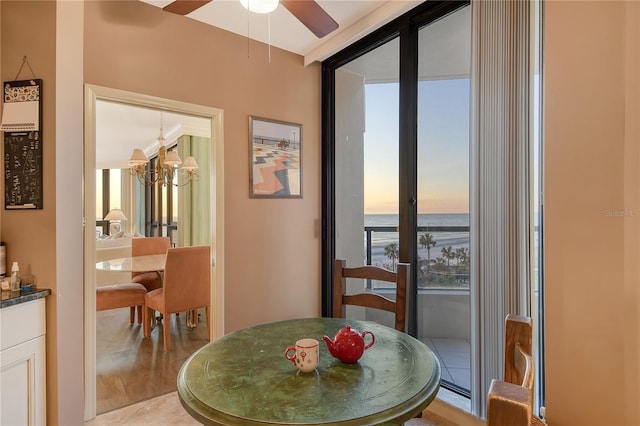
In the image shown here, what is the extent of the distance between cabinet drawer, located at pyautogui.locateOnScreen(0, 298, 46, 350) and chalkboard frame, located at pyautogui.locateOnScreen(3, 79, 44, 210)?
512mm

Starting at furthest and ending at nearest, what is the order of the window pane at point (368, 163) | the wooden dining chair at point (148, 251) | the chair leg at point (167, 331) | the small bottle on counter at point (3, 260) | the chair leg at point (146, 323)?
1. the wooden dining chair at point (148, 251)
2. the chair leg at point (146, 323)
3. the chair leg at point (167, 331)
4. the window pane at point (368, 163)
5. the small bottle on counter at point (3, 260)

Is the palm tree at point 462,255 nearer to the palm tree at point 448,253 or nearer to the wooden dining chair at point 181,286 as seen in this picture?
the palm tree at point 448,253

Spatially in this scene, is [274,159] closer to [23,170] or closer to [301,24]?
[301,24]

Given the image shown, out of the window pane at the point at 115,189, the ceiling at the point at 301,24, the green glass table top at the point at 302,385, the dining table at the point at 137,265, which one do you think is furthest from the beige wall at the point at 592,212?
the window pane at the point at 115,189

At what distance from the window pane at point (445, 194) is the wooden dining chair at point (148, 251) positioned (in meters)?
3.17

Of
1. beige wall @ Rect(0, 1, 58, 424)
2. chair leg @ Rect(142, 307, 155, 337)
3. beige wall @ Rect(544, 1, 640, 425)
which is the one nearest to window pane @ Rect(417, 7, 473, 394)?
beige wall @ Rect(544, 1, 640, 425)

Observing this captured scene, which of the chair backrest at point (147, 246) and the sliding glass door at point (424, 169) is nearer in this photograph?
the sliding glass door at point (424, 169)

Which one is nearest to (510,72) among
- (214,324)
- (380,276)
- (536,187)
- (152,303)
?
(536,187)

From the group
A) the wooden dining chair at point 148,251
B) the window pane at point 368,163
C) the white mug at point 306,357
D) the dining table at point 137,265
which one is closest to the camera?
the white mug at point 306,357

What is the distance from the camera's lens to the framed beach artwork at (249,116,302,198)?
278 cm

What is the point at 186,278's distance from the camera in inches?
131

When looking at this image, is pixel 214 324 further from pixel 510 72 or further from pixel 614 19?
pixel 614 19

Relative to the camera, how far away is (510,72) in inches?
65.2

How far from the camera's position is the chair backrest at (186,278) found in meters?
3.22
